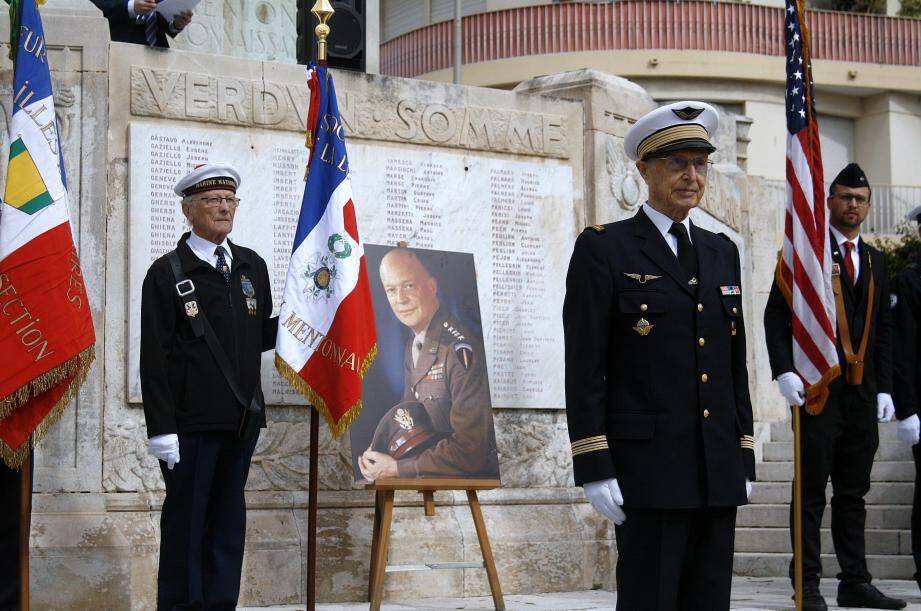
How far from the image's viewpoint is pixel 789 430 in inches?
419

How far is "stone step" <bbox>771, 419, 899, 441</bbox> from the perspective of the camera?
10109 millimetres

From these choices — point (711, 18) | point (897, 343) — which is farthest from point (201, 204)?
point (711, 18)

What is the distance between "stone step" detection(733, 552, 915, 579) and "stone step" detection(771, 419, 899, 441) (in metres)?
1.58

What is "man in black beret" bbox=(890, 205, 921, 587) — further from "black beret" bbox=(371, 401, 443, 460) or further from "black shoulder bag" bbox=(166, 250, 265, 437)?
"black shoulder bag" bbox=(166, 250, 265, 437)

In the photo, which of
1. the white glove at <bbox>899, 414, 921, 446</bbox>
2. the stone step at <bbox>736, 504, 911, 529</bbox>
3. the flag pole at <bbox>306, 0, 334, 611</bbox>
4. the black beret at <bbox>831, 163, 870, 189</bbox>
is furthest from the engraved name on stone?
the stone step at <bbox>736, 504, 911, 529</bbox>

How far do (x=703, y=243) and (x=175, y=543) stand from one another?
269 centimetres

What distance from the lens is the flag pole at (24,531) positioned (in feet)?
17.3

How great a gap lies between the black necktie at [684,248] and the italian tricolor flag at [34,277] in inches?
102

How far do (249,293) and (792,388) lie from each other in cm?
268

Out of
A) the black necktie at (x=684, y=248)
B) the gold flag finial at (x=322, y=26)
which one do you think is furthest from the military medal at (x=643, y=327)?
the gold flag finial at (x=322, y=26)

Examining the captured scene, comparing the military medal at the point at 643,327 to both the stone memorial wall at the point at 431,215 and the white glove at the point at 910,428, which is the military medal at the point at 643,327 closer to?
the stone memorial wall at the point at 431,215

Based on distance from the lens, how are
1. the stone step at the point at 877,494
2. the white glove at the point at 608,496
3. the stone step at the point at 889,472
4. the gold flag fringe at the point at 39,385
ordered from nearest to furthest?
the white glove at the point at 608,496 → the gold flag fringe at the point at 39,385 → the stone step at the point at 877,494 → the stone step at the point at 889,472

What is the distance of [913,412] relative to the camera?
7.57 metres

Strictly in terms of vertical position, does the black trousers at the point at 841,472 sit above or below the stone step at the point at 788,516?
above
